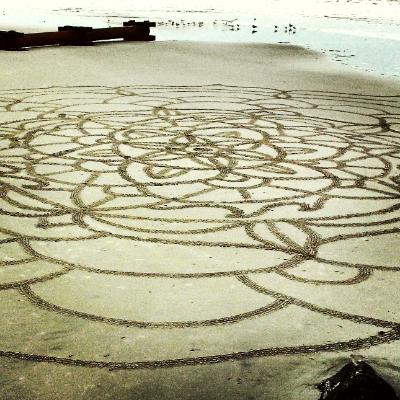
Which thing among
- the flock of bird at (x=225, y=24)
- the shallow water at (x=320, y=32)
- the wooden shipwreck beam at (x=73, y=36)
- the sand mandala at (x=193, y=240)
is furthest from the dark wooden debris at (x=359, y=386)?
the flock of bird at (x=225, y=24)

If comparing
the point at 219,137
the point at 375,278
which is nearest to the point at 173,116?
the point at 219,137

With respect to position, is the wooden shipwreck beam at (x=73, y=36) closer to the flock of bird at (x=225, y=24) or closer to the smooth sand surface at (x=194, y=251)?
the flock of bird at (x=225, y=24)

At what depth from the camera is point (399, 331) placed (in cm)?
296

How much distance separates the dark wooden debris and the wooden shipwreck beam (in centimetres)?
1558

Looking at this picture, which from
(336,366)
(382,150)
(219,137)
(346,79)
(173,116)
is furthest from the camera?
(346,79)

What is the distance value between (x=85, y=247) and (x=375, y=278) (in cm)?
185

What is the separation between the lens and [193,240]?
13.3 feet

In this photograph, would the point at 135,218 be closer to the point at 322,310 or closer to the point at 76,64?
the point at 322,310

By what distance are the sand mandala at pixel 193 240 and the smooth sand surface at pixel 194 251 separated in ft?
0.04

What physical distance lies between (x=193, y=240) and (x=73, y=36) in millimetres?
15104

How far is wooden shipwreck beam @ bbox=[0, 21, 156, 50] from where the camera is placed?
16047mm

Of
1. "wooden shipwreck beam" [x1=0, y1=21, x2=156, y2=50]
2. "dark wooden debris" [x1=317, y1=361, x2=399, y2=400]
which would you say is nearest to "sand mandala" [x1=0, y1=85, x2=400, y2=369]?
"dark wooden debris" [x1=317, y1=361, x2=399, y2=400]

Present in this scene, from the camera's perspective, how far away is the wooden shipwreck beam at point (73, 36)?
16.0 meters

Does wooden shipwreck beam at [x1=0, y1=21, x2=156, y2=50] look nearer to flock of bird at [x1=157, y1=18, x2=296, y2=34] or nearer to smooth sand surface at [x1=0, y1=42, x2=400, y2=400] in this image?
flock of bird at [x1=157, y1=18, x2=296, y2=34]
